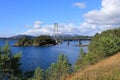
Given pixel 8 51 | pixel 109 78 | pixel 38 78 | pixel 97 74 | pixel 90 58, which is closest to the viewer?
pixel 109 78

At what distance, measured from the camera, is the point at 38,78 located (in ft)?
145

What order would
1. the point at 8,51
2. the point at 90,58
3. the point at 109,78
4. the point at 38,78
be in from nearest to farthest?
the point at 109,78
the point at 38,78
the point at 8,51
the point at 90,58

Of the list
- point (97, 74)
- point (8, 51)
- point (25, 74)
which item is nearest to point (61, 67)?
point (25, 74)

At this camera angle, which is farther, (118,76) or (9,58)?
(9,58)

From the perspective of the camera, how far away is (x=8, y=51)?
4750 centimetres

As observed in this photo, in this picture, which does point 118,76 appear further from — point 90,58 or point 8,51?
point 90,58

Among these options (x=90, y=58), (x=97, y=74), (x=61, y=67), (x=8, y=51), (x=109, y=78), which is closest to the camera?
(x=109, y=78)

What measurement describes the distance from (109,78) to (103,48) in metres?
→ 35.3

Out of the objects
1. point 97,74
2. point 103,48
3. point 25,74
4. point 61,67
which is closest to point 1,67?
point 25,74

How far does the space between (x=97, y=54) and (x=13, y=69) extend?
618 inches

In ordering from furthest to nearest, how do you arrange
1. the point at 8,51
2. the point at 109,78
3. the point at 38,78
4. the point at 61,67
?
1. the point at 61,67
2. the point at 8,51
3. the point at 38,78
4. the point at 109,78

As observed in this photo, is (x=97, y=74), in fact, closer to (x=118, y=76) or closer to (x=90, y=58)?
(x=118, y=76)

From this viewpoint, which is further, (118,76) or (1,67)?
(1,67)

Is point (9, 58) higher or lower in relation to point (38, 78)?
higher
